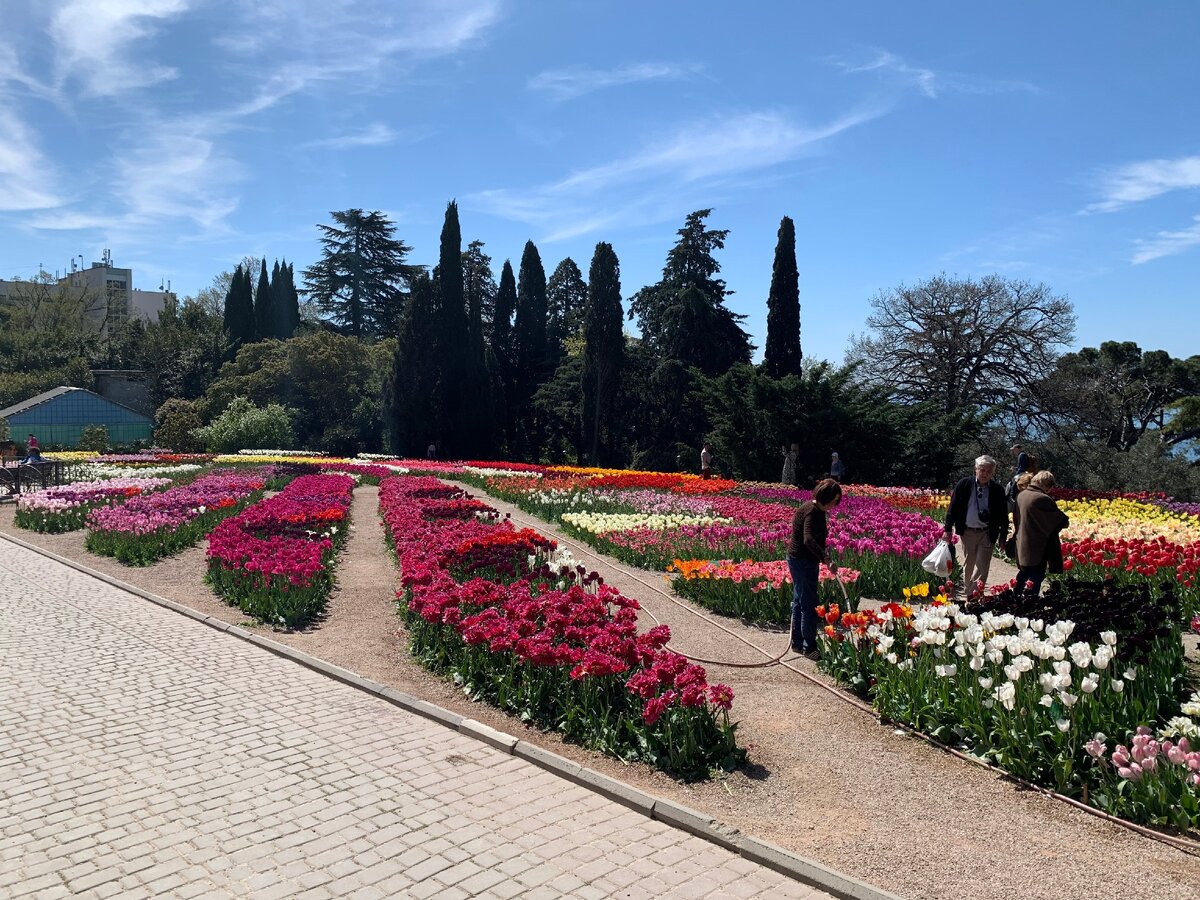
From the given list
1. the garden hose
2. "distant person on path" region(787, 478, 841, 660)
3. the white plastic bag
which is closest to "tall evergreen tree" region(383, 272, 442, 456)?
the garden hose

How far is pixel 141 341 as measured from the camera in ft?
201

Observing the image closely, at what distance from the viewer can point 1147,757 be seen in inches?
167

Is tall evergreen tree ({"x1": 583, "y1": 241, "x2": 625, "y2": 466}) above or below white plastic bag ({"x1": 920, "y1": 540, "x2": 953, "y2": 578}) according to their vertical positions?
above

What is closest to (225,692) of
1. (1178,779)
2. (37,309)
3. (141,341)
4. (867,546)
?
(1178,779)

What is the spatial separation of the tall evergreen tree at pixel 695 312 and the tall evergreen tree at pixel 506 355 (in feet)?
28.2

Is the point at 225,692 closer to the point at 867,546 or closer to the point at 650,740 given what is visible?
the point at 650,740

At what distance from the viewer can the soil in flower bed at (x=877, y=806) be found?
12.7 feet

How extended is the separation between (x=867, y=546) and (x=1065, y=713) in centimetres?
642

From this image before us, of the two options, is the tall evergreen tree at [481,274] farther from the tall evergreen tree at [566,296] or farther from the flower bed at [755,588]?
the flower bed at [755,588]

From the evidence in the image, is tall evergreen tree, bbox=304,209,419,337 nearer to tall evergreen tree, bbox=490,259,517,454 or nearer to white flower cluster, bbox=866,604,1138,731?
tall evergreen tree, bbox=490,259,517,454

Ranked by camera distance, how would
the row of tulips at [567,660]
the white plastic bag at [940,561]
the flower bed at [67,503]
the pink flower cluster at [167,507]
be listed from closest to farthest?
the row of tulips at [567,660], the white plastic bag at [940,561], the pink flower cluster at [167,507], the flower bed at [67,503]

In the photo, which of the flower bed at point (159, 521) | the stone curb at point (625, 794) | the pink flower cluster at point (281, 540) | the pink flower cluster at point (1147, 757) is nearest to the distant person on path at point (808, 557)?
the stone curb at point (625, 794)

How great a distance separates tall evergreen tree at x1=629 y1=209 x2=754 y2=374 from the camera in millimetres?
40312

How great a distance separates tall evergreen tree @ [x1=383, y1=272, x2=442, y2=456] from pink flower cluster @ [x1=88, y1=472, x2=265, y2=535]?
18484 mm
